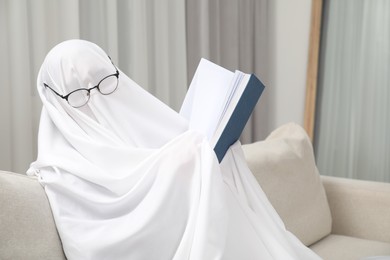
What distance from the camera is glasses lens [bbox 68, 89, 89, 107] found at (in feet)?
4.93

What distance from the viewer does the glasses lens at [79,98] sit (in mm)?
1504

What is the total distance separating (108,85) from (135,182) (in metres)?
0.32

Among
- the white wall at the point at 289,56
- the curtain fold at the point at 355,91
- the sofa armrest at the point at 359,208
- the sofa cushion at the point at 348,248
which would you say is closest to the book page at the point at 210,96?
the sofa cushion at the point at 348,248

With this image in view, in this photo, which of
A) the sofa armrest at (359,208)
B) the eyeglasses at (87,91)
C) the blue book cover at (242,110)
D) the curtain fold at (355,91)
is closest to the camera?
the blue book cover at (242,110)

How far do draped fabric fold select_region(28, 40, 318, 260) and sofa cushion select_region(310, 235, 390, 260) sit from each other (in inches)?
A: 23.0

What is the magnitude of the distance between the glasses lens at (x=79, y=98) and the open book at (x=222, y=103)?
297mm

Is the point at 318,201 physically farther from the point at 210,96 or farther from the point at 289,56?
the point at 289,56

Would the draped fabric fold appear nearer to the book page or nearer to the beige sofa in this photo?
the book page

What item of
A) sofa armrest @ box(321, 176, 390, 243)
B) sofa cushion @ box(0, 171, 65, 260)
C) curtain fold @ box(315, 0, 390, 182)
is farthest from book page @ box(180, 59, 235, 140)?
curtain fold @ box(315, 0, 390, 182)

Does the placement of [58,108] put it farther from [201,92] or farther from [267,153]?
[267,153]

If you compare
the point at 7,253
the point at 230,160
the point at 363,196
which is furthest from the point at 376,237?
the point at 7,253

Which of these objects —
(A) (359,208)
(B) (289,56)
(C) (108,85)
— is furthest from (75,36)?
(B) (289,56)

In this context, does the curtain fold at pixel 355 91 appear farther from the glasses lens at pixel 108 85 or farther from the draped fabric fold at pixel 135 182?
the glasses lens at pixel 108 85

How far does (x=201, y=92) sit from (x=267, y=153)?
80 cm
